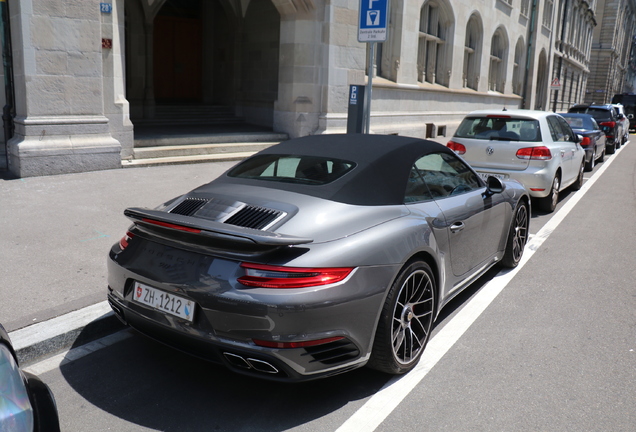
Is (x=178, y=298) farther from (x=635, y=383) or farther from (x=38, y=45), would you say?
(x=38, y=45)

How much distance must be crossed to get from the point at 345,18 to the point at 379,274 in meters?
11.7

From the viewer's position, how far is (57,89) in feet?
29.8

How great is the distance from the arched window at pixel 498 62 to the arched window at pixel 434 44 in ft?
22.0

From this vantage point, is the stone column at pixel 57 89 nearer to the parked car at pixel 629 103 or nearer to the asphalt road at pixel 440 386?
the asphalt road at pixel 440 386

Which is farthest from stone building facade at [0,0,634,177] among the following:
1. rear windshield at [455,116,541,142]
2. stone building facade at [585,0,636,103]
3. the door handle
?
stone building facade at [585,0,636,103]

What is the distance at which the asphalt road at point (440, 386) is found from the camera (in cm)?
310

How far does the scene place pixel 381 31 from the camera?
7797 millimetres

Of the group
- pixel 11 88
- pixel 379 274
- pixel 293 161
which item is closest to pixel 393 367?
pixel 379 274

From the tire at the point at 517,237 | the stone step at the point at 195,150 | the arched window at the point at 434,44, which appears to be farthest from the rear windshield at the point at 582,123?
the tire at the point at 517,237

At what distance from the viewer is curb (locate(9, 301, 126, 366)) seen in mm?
3744

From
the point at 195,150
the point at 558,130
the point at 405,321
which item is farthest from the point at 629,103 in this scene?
the point at 405,321

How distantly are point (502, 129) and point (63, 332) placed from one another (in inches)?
277

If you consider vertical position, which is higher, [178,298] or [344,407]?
[178,298]

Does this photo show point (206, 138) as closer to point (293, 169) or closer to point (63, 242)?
point (63, 242)
